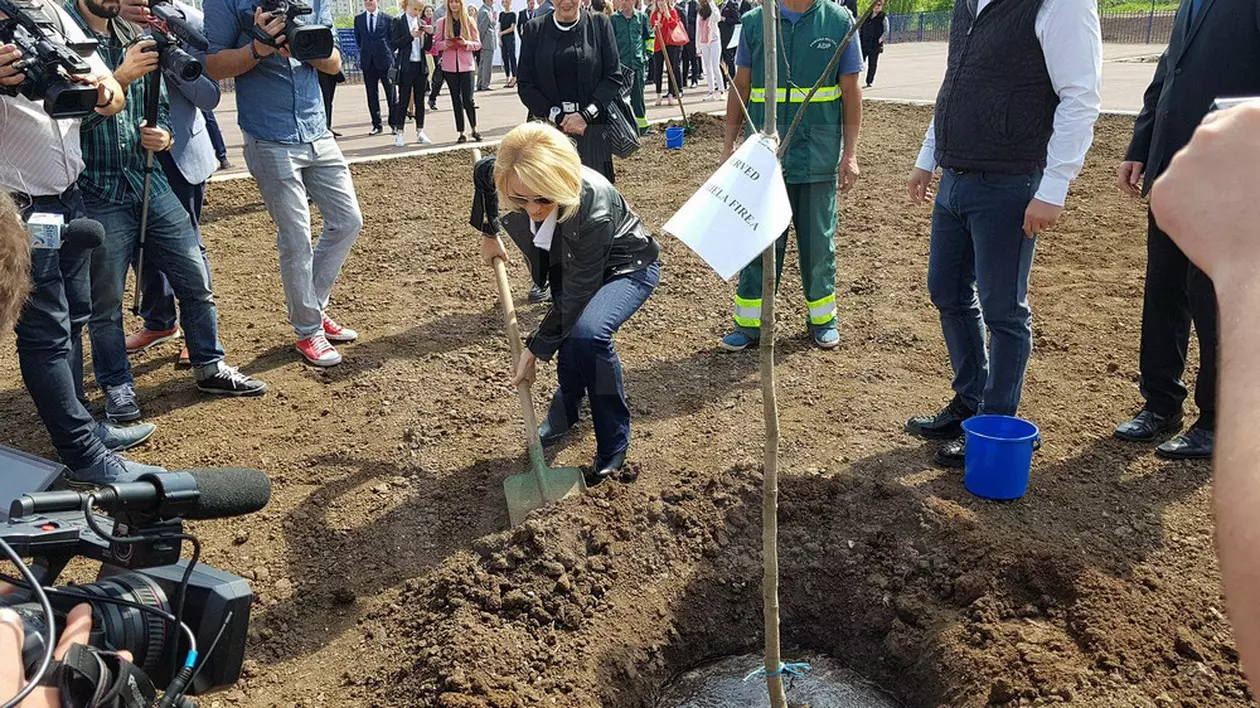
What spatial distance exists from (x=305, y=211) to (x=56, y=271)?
54.4 inches

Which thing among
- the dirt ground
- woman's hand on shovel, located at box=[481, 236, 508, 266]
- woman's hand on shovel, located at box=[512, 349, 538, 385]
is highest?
woman's hand on shovel, located at box=[481, 236, 508, 266]

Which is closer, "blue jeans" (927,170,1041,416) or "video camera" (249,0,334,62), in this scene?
"blue jeans" (927,170,1041,416)

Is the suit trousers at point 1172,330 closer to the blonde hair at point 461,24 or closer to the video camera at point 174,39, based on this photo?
the video camera at point 174,39

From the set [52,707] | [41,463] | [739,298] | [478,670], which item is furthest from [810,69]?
[52,707]

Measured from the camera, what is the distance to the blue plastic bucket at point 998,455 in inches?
138

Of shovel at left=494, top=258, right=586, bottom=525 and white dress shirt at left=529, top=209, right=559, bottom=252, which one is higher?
white dress shirt at left=529, top=209, right=559, bottom=252

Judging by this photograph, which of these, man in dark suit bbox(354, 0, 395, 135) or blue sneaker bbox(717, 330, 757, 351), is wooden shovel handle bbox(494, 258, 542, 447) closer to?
blue sneaker bbox(717, 330, 757, 351)

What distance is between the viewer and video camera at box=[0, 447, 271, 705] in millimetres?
1620

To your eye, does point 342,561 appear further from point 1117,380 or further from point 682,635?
point 1117,380

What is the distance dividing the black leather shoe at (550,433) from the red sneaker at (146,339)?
2.34 meters

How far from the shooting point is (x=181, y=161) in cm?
476

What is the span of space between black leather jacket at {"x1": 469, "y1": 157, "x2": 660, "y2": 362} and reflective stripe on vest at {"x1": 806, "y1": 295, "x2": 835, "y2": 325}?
1.41 m

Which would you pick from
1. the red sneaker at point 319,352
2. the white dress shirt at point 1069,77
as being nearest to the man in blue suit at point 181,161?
the red sneaker at point 319,352

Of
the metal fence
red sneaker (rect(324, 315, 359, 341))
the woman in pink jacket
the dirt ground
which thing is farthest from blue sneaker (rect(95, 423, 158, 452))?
the metal fence
